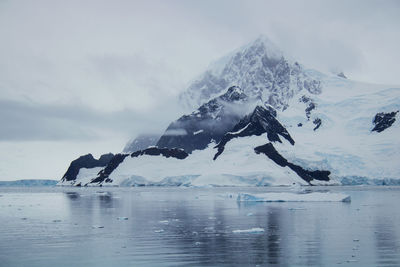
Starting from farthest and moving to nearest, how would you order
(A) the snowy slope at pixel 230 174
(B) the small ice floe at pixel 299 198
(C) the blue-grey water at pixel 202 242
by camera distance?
(A) the snowy slope at pixel 230 174 < (B) the small ice floe at pixel 299 198 < (C) the blue-grey water at pixel 202 242

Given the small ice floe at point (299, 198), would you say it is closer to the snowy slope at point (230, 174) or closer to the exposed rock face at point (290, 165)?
the snowy slope at point (230, 174)

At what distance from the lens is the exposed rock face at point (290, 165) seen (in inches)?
6870

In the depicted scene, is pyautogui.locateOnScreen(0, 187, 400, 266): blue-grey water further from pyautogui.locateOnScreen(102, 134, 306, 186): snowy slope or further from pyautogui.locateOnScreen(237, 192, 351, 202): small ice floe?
pyautogui.locateOnScreen(102, 134, 306, 186): snowy slope

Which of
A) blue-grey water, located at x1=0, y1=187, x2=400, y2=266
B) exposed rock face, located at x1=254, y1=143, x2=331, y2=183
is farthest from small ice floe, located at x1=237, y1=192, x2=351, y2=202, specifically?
exposed rock face, located at x1=254, y1=143, x2=331, y2=183

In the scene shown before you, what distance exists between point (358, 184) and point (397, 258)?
161296mm

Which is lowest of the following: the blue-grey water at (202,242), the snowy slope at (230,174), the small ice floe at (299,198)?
the blue-grey water at (202,242)

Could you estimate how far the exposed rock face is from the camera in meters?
174

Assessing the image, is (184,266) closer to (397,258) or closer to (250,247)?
(250,247)

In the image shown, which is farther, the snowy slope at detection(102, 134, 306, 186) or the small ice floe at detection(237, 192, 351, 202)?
the snowy slope at detection(102, 134, 306, 186)

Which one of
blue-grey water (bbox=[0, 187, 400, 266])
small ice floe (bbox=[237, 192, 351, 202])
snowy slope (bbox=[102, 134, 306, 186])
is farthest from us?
snowy slope (bbox=[102, 134, 306, 186])

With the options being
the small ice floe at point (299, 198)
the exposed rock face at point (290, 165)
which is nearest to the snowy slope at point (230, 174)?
the exposed rock face at point (290, 165)

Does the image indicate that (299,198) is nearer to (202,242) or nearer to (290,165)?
(202,242)

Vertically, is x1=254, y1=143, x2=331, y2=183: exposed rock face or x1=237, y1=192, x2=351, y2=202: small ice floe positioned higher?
x1=254, y1=143, x2=331, y2=183: exposed rock face

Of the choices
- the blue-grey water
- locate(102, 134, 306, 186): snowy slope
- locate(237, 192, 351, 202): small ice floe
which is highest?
locate(102, 134, 306, 186): snowy slope
